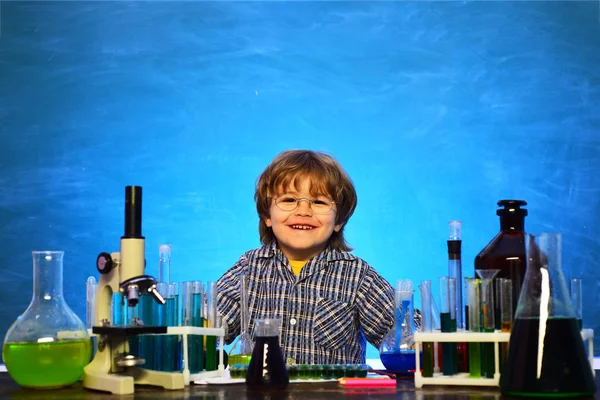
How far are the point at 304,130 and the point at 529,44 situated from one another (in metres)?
1.18

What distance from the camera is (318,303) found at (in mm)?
2270

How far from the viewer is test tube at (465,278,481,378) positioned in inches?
55.2

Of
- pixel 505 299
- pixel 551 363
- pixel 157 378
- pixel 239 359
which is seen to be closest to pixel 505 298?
pixel 505 299

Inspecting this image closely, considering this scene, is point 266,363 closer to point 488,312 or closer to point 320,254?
point 488,312

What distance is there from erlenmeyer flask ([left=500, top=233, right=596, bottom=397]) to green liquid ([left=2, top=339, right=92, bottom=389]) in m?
0.73

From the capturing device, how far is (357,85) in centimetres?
406

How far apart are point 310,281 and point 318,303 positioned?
0.07m

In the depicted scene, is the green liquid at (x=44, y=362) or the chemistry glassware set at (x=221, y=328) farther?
the green liquid at (x=44, y=362)

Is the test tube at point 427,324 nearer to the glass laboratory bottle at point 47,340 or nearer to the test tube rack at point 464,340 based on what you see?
the test tube rack at point 464,340

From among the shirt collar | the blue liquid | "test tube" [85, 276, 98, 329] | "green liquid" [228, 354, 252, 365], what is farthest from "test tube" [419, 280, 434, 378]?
the shirt collar

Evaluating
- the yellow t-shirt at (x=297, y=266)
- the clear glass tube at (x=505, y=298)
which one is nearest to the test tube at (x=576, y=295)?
the clear glass tube at (x=505, y=298)

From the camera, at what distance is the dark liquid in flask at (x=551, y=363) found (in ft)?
3.99

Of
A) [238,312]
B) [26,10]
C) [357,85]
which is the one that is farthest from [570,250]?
[26,10]

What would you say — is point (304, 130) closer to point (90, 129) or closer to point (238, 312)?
point (90, 129)
